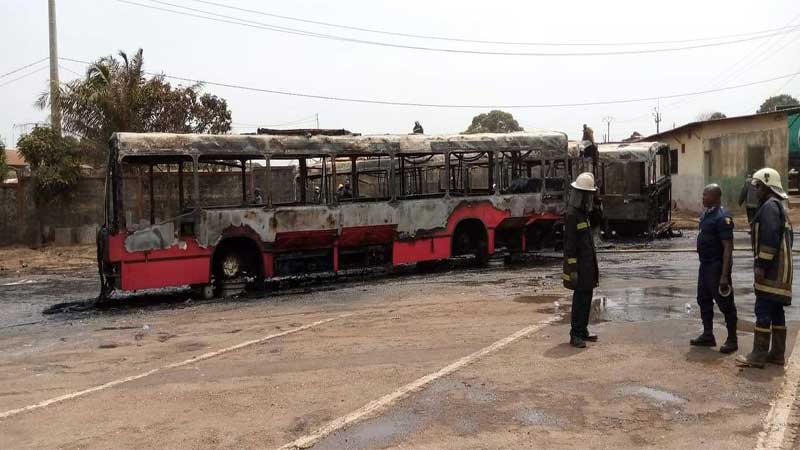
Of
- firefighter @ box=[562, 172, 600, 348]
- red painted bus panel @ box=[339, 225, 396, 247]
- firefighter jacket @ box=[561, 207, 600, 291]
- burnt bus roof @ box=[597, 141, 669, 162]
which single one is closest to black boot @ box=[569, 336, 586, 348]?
firefighter @ box=[562, 172, 600, 348]

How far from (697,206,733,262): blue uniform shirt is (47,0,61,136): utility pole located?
775 inches

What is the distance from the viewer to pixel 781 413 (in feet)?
17.6

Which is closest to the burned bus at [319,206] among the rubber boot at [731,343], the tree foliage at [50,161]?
the tree foliage at [50,161]

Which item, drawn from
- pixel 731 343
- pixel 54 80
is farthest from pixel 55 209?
pixel 731 343

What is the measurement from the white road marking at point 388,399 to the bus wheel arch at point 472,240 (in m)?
6.94

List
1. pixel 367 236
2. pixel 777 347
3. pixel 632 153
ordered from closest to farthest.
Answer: pixel 777 347 < pixel 367 236 < pixel 632 153

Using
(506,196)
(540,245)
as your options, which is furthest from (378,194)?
(540,245)

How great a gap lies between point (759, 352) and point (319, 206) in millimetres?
8261

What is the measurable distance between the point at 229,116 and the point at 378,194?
37.1 feet

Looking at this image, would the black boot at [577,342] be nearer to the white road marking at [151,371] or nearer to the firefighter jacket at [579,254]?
the firefighter jacket at [579,254]

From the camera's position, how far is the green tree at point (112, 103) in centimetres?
2138

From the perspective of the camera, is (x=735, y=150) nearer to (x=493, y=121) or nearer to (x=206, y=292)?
(x=206, y=292)

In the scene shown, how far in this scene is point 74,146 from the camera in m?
21.4

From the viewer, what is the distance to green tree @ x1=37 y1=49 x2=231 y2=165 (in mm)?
21375
